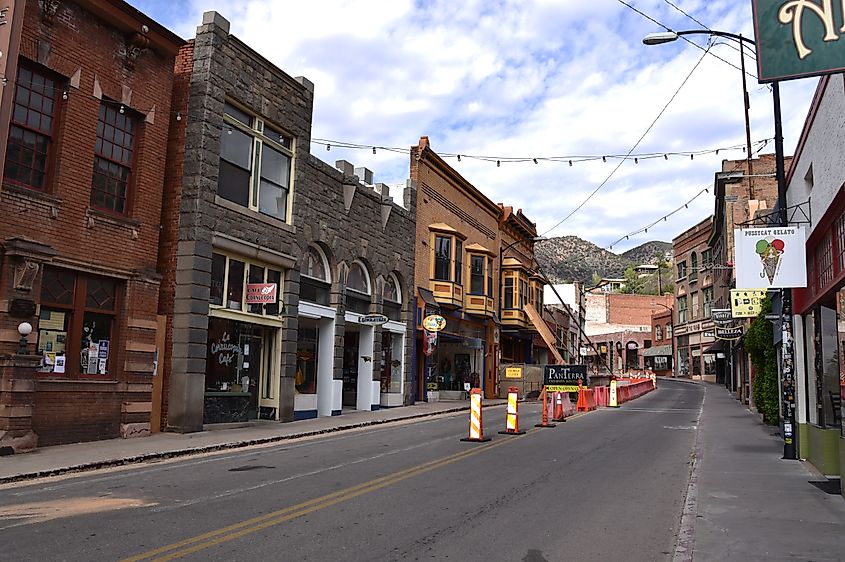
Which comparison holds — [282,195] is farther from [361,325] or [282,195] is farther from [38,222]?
[38,222]

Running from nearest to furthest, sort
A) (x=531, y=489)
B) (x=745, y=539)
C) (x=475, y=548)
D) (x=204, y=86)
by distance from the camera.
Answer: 1. (x=475, y=548)
2. (x=745, y=539)
3. (x=531, y=489)
4. (x=204, y=86)

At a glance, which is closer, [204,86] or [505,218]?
[204,86]

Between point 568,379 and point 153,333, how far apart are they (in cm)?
2048

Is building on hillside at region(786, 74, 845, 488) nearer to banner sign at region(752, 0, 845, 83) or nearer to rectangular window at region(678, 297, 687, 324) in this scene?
banner sign at region(752, 0, 845, 83)

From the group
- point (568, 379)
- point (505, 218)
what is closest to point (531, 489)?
point (568, 379)

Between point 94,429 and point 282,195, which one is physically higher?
point 282,195

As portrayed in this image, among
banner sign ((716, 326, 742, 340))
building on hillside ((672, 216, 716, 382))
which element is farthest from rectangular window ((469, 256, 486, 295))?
building on hillside ((672, 216, 716, 382))

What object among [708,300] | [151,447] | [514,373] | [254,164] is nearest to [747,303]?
[254,164]

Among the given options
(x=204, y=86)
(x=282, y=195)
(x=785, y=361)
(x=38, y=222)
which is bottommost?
(x=785, y=361)

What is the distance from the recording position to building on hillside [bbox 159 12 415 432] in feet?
57.2

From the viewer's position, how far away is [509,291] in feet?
135

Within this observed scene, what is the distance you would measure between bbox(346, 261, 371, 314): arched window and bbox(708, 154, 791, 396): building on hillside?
15203mm

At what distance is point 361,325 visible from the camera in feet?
84.8

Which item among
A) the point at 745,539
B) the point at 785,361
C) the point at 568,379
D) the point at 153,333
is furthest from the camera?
the point at 568,379
